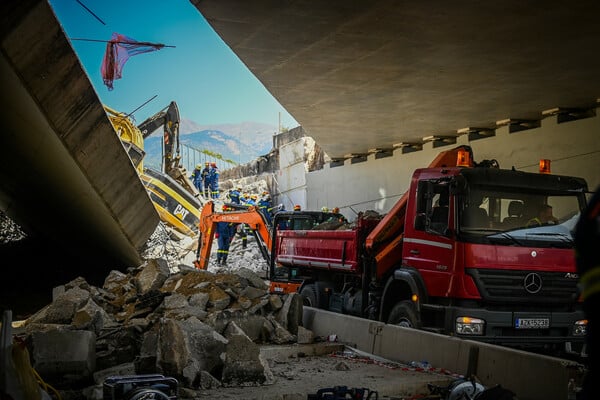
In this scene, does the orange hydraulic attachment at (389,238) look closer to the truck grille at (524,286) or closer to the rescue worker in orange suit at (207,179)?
the truck grille at (524,286)

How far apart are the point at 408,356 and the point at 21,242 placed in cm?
1385

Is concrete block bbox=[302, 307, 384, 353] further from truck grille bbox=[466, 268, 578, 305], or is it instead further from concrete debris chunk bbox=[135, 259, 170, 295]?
concrete debris chunk bbox=[135, 259, 170, 295]

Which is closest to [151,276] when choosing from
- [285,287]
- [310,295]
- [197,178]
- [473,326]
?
[310,295]

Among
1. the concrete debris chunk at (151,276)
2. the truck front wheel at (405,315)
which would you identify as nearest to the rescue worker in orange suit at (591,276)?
the truck front wheel at (405,315)

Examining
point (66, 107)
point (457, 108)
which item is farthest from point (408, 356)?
point (457, 108)

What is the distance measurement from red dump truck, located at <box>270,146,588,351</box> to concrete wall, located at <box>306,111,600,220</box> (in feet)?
17.8

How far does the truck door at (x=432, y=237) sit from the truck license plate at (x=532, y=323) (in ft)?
2.80

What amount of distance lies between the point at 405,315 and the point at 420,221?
1.18 meters

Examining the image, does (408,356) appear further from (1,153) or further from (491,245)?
(1,153)

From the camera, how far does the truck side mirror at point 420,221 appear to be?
798 centimetres

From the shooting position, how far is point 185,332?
5.88 m

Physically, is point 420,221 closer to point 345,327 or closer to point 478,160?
point 345,327

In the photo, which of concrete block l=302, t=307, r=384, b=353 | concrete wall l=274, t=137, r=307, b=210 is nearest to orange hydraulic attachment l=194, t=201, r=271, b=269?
concrete block l=302, t=307, r=384, b=353

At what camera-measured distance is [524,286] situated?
7.45 m
